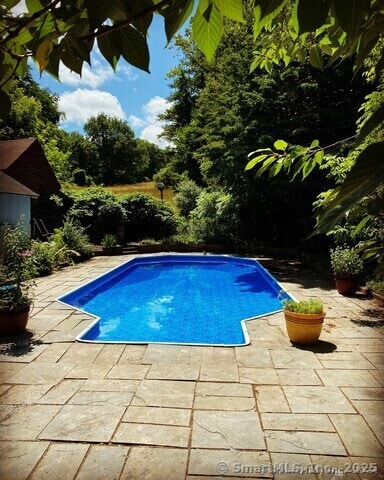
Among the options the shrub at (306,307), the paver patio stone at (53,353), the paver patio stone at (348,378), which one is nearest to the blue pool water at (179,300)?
the paver patio stone at (53,353)

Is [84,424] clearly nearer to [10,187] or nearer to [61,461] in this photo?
[61,461]

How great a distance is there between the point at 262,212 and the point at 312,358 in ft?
38.0

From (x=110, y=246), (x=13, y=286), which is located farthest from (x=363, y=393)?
(x=110, y=246)

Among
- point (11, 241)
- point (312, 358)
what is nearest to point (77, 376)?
point (11, 241)

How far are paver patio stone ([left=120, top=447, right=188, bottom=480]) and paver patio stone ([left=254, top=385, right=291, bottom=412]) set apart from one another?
0.96m

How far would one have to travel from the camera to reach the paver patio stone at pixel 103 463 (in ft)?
7.62

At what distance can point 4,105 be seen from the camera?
699 millimetres

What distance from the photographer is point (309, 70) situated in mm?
11094

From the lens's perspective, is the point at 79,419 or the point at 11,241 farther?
the point at 11,241

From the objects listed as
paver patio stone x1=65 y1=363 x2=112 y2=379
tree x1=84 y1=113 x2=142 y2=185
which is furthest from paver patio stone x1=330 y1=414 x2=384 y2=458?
tree x1=84 y1=113 x2=142 y2=185

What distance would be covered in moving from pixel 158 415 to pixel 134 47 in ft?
10.0

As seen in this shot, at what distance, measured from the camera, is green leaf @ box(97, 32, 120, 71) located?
67 centimetres

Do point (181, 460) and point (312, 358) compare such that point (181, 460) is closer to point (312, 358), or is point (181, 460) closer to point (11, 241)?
point (312, 358)

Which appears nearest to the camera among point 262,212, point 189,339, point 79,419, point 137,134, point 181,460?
point 181,460
